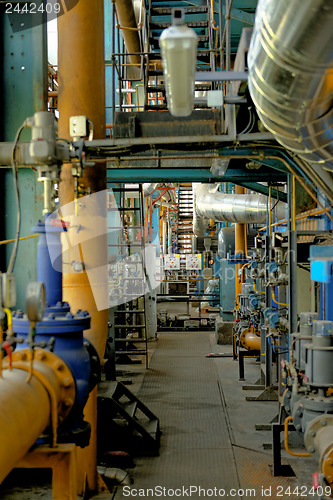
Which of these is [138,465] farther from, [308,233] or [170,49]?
[170,49]

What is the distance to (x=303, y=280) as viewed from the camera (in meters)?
7.92

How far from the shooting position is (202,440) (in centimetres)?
525

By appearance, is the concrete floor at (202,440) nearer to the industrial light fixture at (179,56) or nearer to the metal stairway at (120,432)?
the metal stairway at (120,432)

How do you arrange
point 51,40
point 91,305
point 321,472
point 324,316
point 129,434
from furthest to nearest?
point 51,40, point 129,434, point 324,316, point 91,305, point 321,472

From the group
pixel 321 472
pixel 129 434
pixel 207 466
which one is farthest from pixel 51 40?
pixel 321 472

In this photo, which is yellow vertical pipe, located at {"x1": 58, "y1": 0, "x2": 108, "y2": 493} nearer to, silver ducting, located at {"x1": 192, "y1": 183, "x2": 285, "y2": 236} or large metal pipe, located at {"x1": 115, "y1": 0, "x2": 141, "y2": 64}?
large metal pipe, located at {"x1": 115, "y1": 0, "x2": 141, "y2": 64}

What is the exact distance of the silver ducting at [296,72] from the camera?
5.40 feet

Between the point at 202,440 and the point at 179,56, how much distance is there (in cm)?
421

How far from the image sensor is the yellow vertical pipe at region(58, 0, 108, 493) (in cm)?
381

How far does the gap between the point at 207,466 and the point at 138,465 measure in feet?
2.17
